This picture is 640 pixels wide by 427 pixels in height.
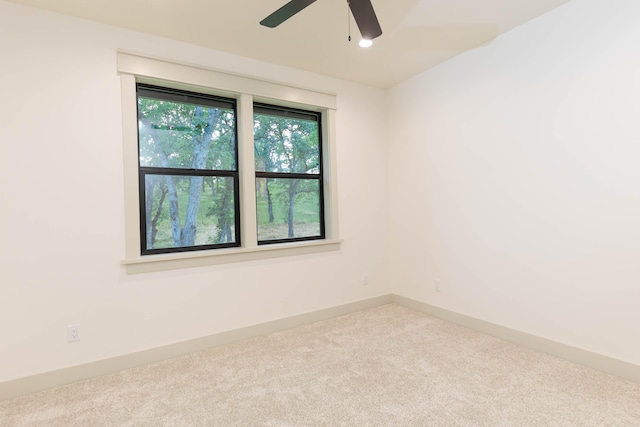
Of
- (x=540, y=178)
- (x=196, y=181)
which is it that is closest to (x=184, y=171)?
(x=196, y=181)

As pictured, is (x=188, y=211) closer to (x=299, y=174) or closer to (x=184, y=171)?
(x=184, y=171)

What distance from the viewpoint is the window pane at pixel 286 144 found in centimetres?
345

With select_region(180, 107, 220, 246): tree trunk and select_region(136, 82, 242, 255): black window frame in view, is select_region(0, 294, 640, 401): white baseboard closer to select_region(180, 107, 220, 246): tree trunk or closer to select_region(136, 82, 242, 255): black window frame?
select_region(136, 82, 242, 255): black window frame

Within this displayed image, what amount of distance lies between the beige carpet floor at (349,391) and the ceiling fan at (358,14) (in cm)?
218

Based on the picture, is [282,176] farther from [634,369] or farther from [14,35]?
[634,369]

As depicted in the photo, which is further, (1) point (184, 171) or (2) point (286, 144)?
(2) point (286, 144)

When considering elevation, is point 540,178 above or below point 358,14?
below

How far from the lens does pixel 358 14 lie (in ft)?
6.05

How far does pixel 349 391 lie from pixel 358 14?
7.31ft

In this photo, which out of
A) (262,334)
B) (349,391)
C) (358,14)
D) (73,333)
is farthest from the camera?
(262,334)

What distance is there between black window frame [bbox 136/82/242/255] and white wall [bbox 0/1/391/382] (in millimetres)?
224

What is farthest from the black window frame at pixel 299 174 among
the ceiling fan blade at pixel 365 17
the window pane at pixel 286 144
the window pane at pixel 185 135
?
the ceiling fan blade at pixel 365 17

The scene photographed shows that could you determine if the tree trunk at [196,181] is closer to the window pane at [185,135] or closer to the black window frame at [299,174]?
the window pane at [185,135]

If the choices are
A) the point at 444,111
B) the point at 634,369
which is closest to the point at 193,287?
the point at 444,111
